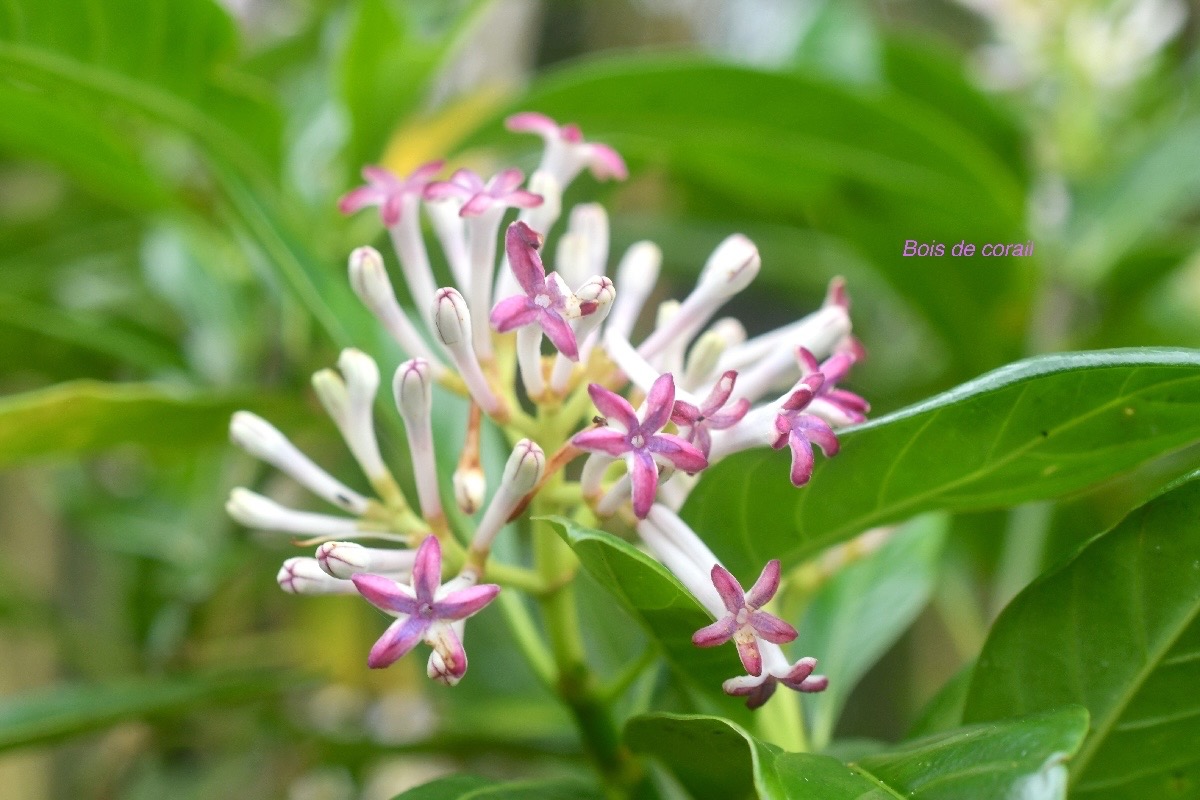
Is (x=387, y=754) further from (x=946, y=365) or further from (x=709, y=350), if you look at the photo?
(x=946, y=365)

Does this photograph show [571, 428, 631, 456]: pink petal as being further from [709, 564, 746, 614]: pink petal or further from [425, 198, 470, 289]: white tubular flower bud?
[425, 198, 470, 289]: white tubular flower bud

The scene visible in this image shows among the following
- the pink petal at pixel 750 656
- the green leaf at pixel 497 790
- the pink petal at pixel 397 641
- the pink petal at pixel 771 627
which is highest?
the pink petal at pixel 397 641

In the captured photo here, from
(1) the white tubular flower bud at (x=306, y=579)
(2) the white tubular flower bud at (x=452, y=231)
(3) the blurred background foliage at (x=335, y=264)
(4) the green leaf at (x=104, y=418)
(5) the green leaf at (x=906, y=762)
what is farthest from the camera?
(3) the blurred background foliage at (x=335, y=264)

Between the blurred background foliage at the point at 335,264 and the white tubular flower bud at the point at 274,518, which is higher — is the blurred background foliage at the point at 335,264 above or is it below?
above

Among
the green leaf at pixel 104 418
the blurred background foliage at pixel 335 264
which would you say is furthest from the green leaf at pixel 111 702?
the green leaf at pixel 104 418

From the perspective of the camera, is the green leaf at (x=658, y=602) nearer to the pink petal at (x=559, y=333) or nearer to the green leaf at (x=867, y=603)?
the pink petal at (x=559, y=333)

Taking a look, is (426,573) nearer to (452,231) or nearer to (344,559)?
(344,559)

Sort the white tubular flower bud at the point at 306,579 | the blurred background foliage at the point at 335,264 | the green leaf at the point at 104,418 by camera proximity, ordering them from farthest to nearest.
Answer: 1. the blurred background foliage at the point at 335,264
2. the green leaf at the point at 104,418
3. the white tubular flower bud at the point at 306,579
